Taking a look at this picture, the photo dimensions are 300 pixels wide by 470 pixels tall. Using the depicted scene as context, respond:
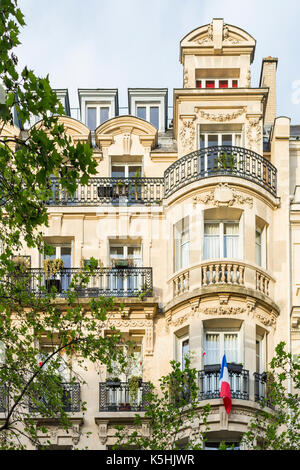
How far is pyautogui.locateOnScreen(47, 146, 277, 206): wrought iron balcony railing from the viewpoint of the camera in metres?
38.9

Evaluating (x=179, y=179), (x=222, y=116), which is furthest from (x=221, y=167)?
(x=222, y=116)

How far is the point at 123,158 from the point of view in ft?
134

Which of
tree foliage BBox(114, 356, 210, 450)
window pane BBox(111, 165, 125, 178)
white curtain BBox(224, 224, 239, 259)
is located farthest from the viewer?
window pane BBox(111, 165, 125, 178)

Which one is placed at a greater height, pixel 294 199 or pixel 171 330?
pixel 294 199

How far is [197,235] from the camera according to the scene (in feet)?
125

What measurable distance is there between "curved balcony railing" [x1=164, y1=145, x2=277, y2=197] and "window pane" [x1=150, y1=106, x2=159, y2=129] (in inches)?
145

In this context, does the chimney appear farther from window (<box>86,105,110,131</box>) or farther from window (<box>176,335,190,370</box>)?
window (<box>176,335,190,370</box>)

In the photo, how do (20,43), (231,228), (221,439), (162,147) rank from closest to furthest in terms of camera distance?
(20,43) → (221,439) → (231,228) → (162,147)

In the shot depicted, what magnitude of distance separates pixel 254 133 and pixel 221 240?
3705 millimetres

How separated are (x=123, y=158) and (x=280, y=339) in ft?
24.3

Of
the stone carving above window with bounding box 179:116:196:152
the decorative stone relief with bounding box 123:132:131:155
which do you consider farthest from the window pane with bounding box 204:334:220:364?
the decorative stone relief with bounding box 123:132:131:155

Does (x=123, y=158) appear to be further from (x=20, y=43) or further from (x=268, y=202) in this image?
(x=20, y=43)

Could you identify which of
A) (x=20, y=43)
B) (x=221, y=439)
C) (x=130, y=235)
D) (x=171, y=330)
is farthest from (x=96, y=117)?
(x=20, y=43)

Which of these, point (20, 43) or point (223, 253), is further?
point (223, 253)
